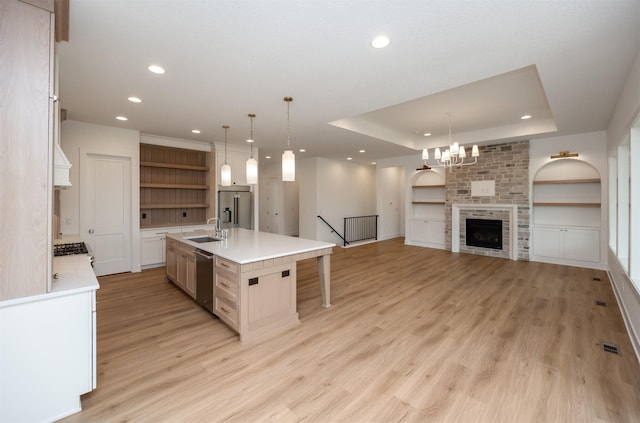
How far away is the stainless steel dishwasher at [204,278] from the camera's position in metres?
3.31

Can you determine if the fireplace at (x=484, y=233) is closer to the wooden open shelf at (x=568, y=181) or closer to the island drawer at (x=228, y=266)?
the wooden open shelf at (x=568, y=181)

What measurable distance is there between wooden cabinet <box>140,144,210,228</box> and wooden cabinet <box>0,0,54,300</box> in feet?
14.1

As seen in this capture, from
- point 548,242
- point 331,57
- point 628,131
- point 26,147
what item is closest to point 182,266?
point 26,147

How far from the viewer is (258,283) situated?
2.90 m

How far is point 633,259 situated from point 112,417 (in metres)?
4.82

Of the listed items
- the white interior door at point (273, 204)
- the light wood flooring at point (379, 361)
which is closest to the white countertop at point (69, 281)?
the light wood flooring at point (379, 361)

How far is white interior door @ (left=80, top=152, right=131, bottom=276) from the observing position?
16.1ft

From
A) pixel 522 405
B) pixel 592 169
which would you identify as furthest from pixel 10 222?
pixel 592 169

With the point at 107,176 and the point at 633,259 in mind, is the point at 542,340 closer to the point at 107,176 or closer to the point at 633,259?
the point at 633,259

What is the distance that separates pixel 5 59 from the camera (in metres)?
1.61

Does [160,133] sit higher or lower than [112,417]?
higher

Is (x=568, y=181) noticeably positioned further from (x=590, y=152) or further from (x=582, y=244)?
(x=582, y=244)

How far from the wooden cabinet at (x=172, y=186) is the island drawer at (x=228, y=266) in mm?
3456

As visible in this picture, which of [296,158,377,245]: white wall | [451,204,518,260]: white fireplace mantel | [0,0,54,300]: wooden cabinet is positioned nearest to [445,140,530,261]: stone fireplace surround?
[451,204,518,260]: white fireplace mantel
